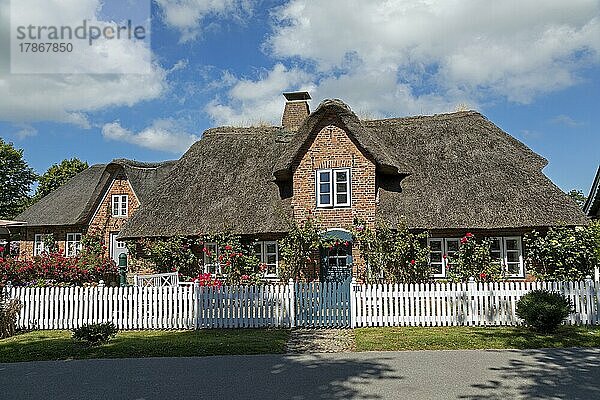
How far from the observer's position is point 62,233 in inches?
1407

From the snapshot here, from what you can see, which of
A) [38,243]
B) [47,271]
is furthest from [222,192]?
[38,243]

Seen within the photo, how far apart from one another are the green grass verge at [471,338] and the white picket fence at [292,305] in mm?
682

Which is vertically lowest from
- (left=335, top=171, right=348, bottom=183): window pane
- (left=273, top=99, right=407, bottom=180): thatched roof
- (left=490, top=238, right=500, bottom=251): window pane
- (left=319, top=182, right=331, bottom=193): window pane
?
(left=490, top=238, right=500, bottom=251): window pane

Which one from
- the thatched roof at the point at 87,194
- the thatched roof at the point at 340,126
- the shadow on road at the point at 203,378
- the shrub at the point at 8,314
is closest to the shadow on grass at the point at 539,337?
the shadow on road at the point at 203,378

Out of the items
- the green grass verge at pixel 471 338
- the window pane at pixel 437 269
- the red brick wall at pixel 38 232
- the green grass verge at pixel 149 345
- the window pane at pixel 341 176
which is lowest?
the green grass verge at pixel 149 345

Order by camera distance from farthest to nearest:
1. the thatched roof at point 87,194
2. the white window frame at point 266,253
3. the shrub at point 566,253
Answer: the thatched roof at point 87,194
the white window frame at point 266,253
the shrub at point 566,253

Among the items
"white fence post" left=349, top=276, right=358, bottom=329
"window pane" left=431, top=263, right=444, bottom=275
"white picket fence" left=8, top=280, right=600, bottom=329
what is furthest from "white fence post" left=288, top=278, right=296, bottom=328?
"window pane" left=431, top=263, right=444, bottom=275

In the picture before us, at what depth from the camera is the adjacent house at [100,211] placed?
34.0 meters

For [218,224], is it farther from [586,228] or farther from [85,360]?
[586,228]

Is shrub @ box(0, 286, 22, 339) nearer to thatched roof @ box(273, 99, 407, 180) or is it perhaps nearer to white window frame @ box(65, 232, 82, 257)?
thatched roof @ box(273, 99, 407, 180)

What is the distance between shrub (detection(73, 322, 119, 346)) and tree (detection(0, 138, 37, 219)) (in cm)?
5546

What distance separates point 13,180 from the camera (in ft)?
213

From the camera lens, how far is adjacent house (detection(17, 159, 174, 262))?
34.0m

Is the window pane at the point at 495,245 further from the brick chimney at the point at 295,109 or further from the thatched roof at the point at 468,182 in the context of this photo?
the brick chimney at the point at 295,109
